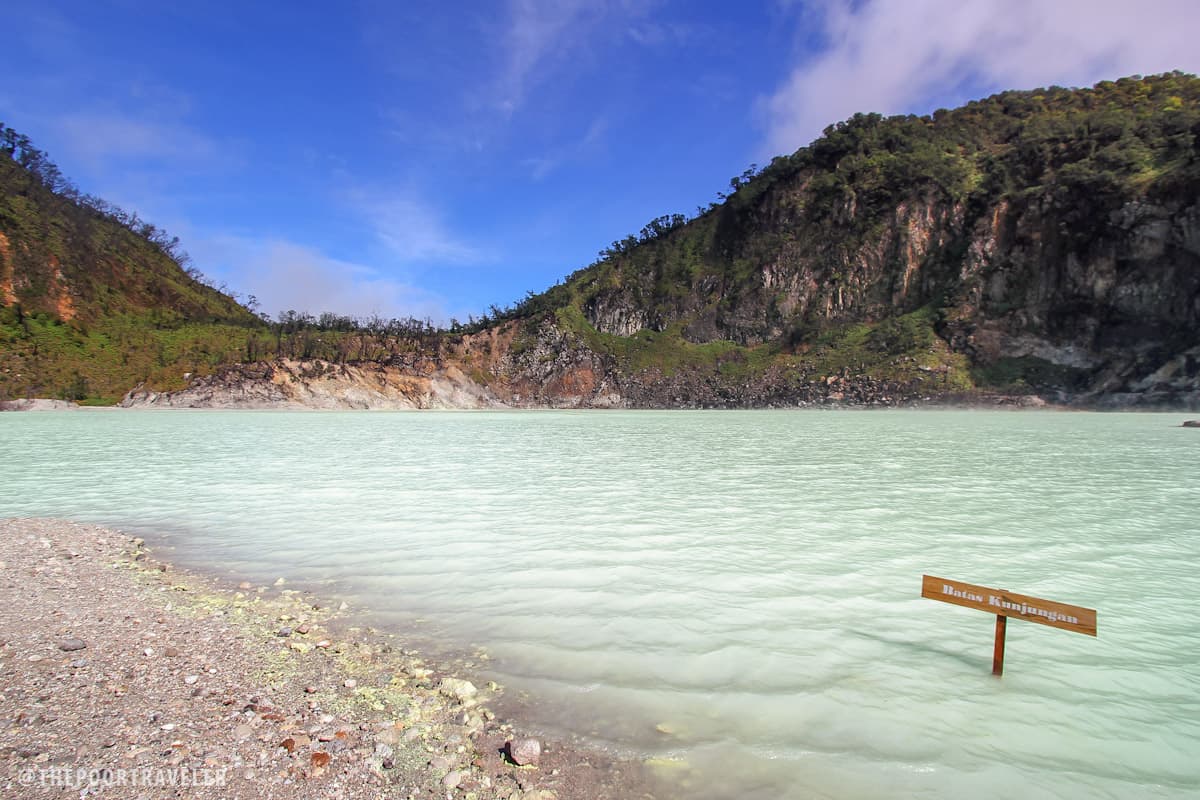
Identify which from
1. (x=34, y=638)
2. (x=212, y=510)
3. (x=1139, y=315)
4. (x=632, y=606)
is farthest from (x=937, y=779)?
(x=1139, y=315)

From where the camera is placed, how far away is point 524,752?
142 inches

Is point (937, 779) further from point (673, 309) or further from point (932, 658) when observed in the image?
point (673, 309)

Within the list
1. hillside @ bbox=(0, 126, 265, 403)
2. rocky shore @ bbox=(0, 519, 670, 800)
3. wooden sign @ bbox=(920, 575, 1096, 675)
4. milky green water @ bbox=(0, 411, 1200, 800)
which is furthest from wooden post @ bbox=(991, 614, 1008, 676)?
hillside @ bbox=(0, 126, 265, 403)

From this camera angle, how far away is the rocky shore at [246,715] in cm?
330

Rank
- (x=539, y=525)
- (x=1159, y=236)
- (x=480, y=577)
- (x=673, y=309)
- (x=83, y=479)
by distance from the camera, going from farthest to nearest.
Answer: (x=673, y=309) → (x=1159, y=236) → (x=83, y=479) → (x=539, y=525) → (x=480, y=577)

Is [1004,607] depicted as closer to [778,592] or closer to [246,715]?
[778,592]

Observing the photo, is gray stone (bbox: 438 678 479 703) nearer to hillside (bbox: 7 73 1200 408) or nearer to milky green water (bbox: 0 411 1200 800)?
milky green water (bbox: 0 411 1200 800)

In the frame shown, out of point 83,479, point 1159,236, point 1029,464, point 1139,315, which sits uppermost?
point 1159,236

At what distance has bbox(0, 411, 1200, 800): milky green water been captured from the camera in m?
3.88

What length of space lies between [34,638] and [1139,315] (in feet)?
294

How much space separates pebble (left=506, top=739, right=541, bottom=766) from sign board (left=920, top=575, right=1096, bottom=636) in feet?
10.6

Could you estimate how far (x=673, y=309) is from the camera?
111375mm

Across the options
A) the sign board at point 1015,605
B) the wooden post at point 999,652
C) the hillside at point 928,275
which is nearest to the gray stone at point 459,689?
the sign board at point 1015,605

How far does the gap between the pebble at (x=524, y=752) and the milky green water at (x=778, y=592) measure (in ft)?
1.62
